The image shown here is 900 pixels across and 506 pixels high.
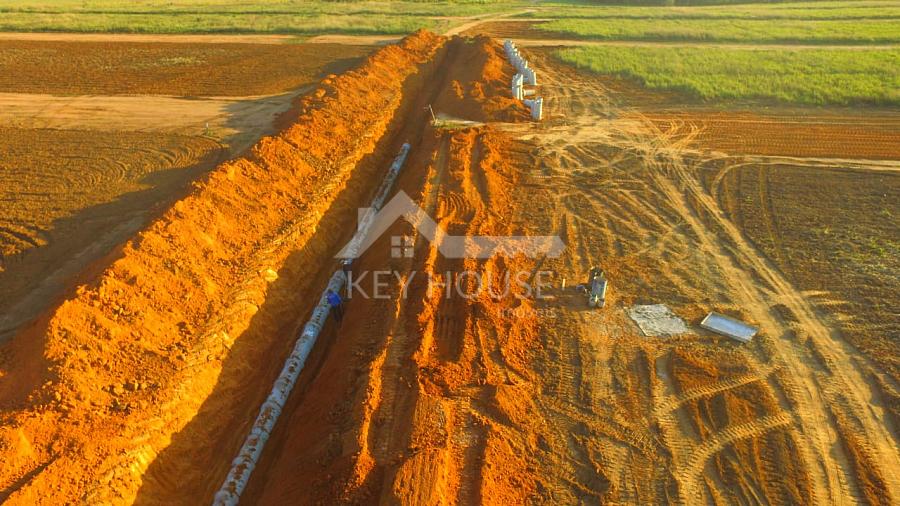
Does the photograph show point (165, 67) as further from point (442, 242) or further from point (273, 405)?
point (273, 405)

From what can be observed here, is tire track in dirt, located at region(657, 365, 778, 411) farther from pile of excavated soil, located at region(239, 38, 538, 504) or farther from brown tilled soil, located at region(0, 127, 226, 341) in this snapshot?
brown tilled soil, located at region(0, 127, 226, 341)

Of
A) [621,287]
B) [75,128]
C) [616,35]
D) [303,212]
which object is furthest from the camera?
[616,35]

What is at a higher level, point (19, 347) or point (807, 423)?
point (19, 347)

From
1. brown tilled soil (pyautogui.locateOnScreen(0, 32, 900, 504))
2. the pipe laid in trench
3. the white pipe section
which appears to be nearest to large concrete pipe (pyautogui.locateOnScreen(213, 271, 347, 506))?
the pipe laid in trench

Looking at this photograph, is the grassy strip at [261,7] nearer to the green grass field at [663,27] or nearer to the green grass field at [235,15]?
the green grass field at [235,15]

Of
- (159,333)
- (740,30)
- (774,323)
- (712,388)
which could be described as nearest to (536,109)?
(774,323)

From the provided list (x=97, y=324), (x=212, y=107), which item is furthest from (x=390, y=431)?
(x=212, y=107)

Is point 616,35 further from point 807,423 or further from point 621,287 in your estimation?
point 807,423
